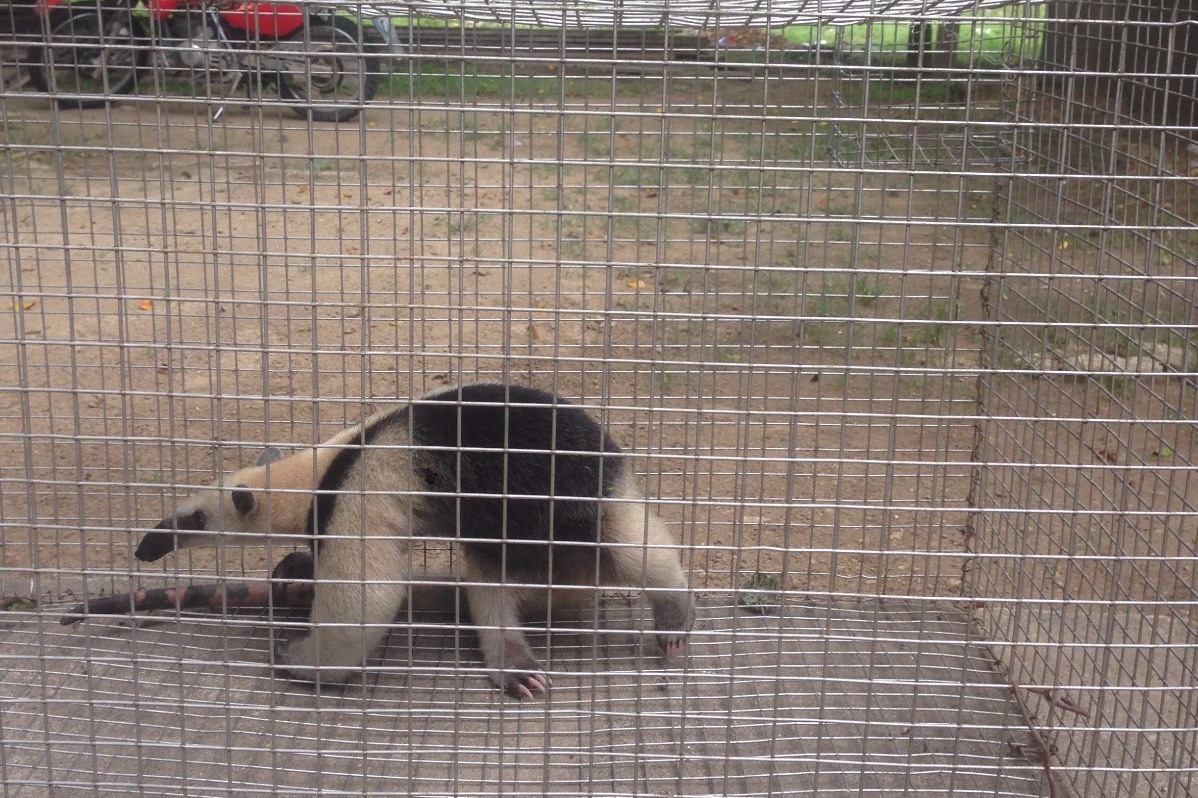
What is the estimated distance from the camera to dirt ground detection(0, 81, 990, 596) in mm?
2832

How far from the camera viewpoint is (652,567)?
431 cm

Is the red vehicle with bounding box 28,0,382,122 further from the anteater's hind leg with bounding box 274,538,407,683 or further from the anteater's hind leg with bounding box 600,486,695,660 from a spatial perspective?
the anteater's hind leg with bounding box 600,486,695,660

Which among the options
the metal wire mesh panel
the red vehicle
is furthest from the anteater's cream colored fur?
the metal wire mesh panel

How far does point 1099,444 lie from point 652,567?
3.29 metres

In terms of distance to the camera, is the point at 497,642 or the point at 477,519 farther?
the point at 497,642

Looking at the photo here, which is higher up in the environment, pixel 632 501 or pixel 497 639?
pixel 632 501

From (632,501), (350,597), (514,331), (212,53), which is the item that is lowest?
(350,597)

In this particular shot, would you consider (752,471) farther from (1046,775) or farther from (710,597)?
(1046,775)

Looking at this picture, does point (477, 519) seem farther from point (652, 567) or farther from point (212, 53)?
point (212, 53)

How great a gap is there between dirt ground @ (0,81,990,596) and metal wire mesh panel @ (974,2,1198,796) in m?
0.31

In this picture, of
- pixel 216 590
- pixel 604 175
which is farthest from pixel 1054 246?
pixel 604 175

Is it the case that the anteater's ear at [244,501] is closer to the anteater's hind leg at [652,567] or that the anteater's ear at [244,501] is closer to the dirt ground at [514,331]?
the dirt ground at [514,331]

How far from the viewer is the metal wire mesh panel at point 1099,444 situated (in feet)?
9.59

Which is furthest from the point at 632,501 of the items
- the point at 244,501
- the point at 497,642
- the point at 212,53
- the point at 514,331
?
the point at 514,331
